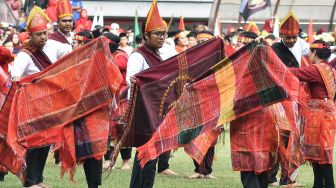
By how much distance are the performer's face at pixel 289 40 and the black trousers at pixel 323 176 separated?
1.31 m

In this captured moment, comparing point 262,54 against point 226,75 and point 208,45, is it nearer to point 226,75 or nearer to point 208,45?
point 226,75

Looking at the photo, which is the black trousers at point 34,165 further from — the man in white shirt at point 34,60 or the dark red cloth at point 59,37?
the dark red cloth at point 59,37

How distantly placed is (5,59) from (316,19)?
13.9m

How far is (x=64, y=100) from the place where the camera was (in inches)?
392

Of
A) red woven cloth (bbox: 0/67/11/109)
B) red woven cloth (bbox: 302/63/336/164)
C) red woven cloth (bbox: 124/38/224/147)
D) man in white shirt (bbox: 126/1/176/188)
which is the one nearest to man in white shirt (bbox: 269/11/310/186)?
red woven cloth (bbox: 302/63/336/164)

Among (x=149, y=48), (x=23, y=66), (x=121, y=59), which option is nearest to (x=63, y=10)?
(x=121, y=59)

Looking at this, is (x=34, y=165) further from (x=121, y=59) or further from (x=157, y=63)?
(x=121, y=59)

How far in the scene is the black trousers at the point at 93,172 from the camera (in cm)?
972

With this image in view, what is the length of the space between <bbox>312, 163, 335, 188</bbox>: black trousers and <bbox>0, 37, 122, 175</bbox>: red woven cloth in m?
2.61

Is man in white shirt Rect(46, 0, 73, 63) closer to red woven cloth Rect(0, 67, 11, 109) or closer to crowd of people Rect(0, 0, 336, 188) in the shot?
crowd of people Rect(0, 0, 336, 188)

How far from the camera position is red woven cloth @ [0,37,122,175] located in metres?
9.78

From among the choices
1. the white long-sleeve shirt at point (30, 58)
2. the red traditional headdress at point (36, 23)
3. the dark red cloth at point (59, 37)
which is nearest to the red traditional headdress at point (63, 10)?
the dark red cloth at point (59, 37)

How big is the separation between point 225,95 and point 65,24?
3266mm

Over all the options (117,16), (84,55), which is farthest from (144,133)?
(117,16)
